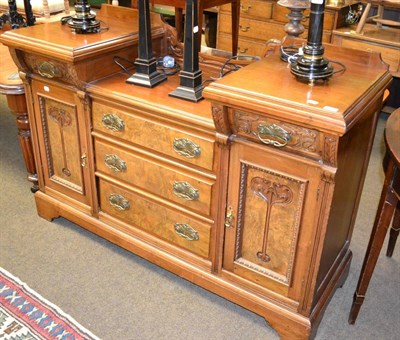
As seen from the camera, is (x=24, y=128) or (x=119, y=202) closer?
(x=119, y=202)

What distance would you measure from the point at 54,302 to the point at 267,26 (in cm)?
283

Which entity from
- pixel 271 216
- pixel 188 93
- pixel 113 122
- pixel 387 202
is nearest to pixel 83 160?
pixel 113 122

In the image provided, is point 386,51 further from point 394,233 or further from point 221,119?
point 221,119

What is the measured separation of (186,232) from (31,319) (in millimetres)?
676

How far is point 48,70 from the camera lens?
6.29 ft

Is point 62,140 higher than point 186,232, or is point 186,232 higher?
point 62,140

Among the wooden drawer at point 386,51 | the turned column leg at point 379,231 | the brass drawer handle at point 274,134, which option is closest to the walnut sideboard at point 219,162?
the brass drawer handle at point 274,134

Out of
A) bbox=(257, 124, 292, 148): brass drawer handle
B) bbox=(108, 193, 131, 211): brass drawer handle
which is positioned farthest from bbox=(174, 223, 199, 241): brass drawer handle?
bbox=(257, 124, 292, 148): brass drawer handle

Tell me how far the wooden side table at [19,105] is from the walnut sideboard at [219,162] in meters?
0.24

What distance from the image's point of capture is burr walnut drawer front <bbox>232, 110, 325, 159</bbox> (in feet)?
4.43

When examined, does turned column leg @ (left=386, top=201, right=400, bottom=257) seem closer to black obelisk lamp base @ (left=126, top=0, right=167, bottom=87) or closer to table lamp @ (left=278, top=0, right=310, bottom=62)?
table lamp @ (left=278, top=0, right=310, bottom=62)

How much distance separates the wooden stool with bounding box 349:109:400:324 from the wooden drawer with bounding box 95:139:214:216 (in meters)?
0.59

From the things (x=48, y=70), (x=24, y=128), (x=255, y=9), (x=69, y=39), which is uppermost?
(x=69, y=39)

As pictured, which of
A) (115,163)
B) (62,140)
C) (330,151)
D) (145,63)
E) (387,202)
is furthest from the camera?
(62,140)
